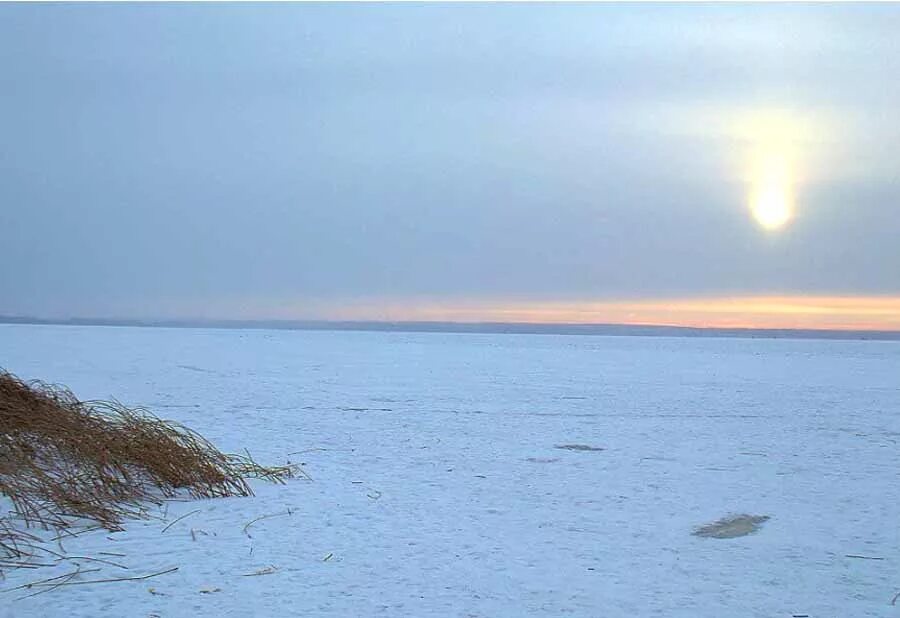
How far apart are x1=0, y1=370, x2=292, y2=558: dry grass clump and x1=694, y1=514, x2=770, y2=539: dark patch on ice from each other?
3.11m

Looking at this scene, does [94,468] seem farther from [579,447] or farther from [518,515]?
[579,447]

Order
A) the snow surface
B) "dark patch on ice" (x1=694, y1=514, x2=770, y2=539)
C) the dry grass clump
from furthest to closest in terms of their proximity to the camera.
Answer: "dark patch on ice" (x1=694, y1=514, x2=770, y2=539) → the dry grass clump → the snow surface

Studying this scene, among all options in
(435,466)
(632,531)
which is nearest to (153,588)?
(632,531)

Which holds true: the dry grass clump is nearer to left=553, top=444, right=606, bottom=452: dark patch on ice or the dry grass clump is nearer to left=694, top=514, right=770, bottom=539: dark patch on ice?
left=553, top=444, right=606, bottom=452: dark patch on ice

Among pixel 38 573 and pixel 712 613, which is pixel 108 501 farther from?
pixel 712 613

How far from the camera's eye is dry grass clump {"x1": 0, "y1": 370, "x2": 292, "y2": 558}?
5.61 m

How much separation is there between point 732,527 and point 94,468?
13.7 feet

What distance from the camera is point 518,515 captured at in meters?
6.19

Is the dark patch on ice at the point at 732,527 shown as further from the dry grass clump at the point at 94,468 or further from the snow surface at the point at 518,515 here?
the dry grass clump at the point at 94,468

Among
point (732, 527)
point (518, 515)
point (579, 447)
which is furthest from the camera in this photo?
point (579, 447)

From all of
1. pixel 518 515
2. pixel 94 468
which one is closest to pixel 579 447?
pixel 518 515

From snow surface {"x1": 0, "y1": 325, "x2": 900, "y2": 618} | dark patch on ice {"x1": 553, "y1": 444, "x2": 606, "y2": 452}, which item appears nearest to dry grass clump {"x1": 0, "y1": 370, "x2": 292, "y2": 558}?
snow surface {"x1": 0, "y1": 325, "x2": 900, "y2": 618}

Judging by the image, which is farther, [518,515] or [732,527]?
[518,515]

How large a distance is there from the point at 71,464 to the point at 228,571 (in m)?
2.31
